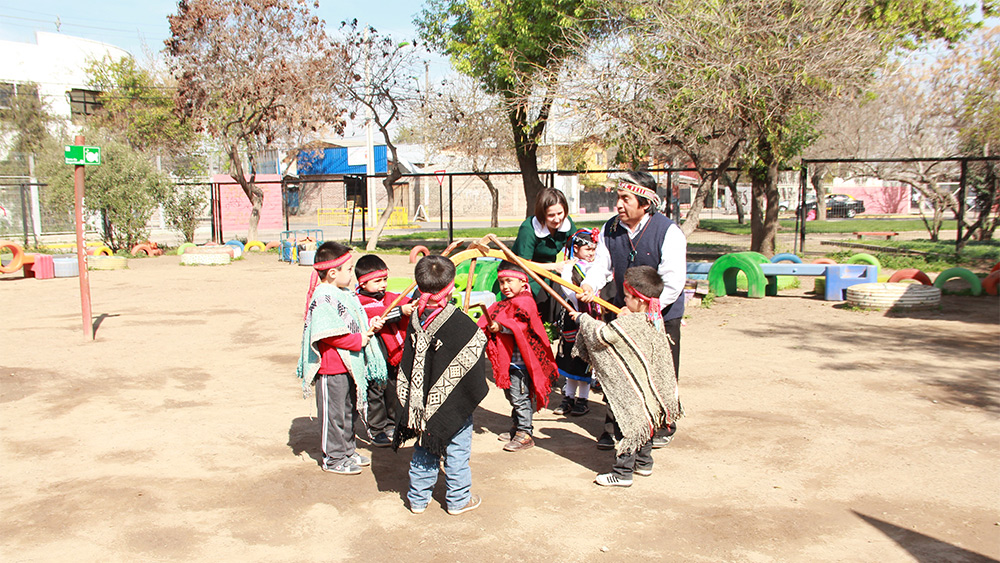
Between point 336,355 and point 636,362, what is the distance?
1784mm

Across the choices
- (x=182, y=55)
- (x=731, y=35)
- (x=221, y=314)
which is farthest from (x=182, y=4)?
(x=731, y=35)

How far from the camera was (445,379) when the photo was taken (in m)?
3.81

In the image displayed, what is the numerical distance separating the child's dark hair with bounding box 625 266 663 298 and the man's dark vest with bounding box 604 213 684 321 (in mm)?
335

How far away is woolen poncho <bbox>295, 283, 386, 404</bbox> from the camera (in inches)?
169

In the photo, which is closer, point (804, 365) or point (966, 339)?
point (804, 365)

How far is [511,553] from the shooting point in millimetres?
3479

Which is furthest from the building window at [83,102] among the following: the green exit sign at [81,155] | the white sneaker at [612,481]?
the white sneaker at [612,481]

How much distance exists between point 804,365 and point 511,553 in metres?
4.63

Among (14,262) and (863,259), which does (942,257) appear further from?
(14,262)

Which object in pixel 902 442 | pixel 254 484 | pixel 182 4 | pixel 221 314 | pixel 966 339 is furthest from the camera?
pixel 182 4

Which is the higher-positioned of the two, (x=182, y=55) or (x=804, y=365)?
(x=182, y=55)

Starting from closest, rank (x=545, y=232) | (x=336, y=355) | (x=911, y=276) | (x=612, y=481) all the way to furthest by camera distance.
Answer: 1. (x=612, y=481)
2. (x=336, y=355)
3. (x=545, y=232)
4. (x=911, y=276)

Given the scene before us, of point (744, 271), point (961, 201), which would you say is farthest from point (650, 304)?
point (961, 201)

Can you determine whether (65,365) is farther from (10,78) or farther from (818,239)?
(10,78)
